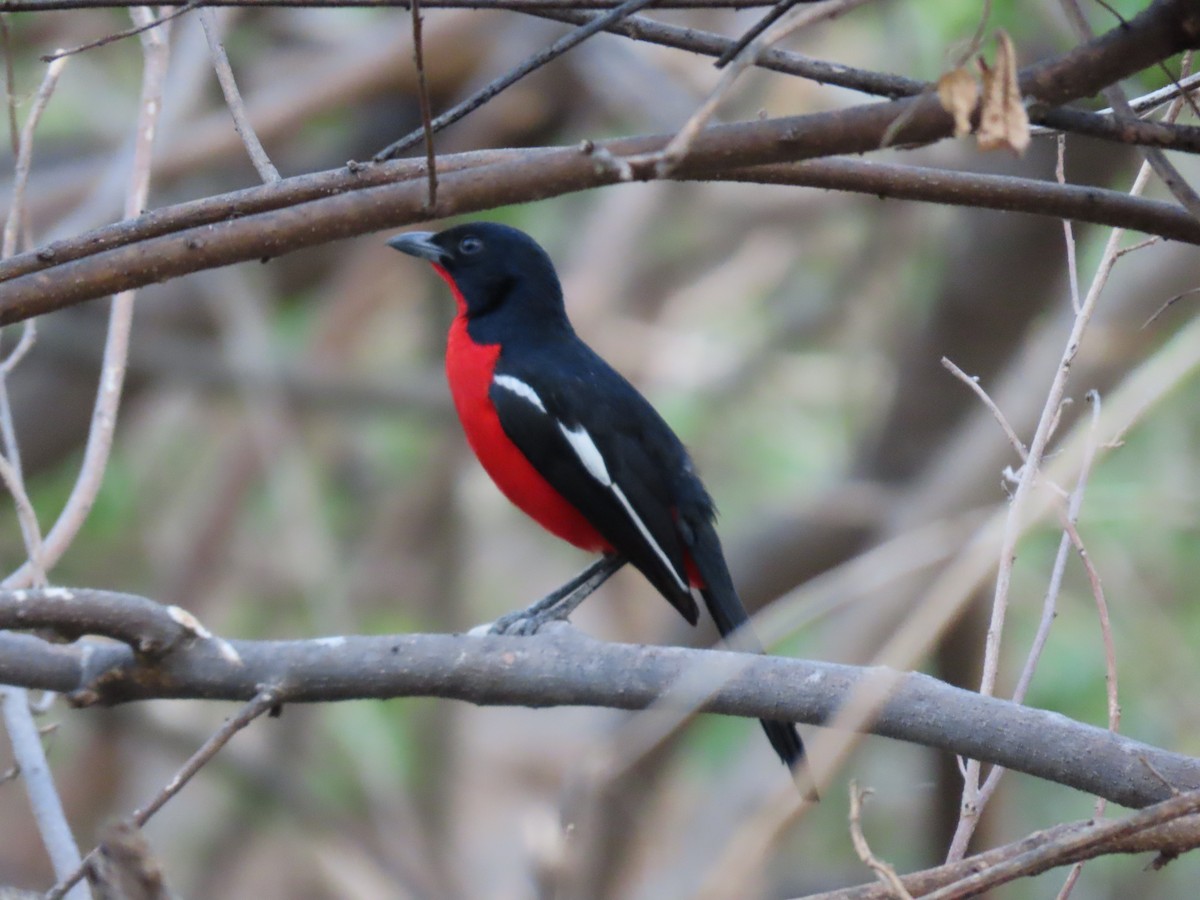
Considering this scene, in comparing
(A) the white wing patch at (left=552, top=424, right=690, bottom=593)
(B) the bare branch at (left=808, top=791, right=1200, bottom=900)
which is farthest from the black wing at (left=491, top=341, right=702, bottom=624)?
(B) the bare branch at (left=808, top=791, right=1200, bottom=900)

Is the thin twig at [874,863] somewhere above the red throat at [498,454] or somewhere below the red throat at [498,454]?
above

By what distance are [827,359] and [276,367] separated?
373 cm

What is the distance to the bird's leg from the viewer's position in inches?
159

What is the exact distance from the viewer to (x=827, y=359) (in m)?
9.37

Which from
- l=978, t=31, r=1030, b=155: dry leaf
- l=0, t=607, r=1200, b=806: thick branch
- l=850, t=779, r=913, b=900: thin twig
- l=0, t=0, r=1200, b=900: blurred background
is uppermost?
l=978, t=31, r=1030, b=155: dry leaf

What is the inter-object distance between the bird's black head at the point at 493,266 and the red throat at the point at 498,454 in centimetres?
21

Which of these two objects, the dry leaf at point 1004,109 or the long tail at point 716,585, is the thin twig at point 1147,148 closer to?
the dry leaf at point 1004,109

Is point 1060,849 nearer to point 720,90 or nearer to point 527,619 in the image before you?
point 720,90

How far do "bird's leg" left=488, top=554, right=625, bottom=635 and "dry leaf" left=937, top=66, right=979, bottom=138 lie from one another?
263 cm

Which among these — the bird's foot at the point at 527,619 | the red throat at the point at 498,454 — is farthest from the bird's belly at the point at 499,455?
the bird's foot at the point at 527,619

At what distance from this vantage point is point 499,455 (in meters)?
4.10

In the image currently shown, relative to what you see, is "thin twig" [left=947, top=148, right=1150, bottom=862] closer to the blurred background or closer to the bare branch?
the bare branch

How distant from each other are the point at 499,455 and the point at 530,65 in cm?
240

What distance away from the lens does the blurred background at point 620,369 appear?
20.9 ft
